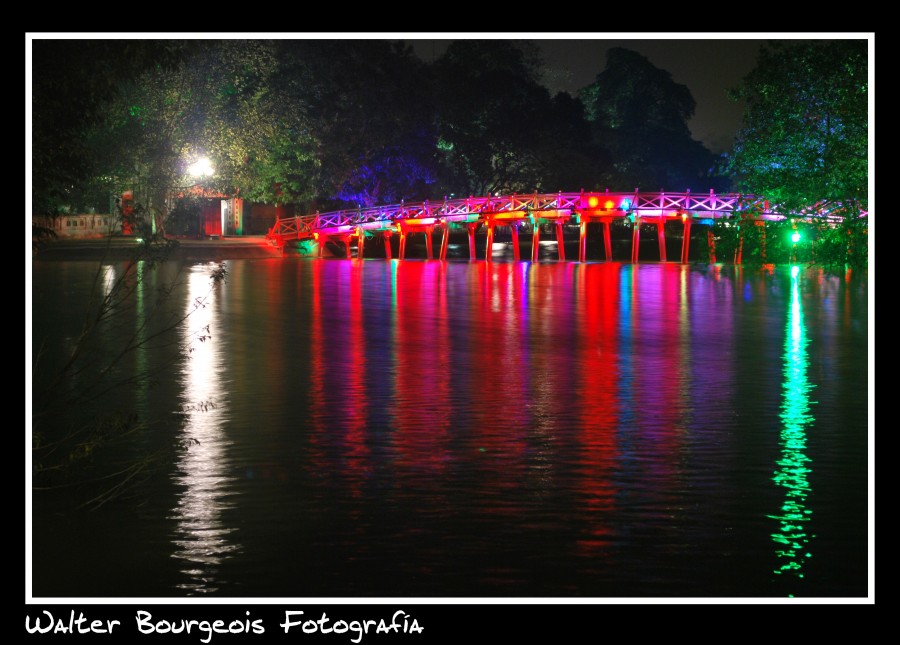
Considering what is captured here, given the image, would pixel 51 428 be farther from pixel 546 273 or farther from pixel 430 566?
pixel 546 273

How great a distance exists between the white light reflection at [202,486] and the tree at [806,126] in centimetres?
1543

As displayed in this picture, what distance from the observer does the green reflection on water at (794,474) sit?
9.73m

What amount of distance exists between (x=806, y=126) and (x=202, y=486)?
24.4 meters

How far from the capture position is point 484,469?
12.3m

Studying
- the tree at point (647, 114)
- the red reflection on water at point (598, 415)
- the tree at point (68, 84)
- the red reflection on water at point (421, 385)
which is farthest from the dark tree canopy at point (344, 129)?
the tree at point (68, 84)

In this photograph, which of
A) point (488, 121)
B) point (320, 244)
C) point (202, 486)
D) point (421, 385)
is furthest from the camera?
point (488, 121)

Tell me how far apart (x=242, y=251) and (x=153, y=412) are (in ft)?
135

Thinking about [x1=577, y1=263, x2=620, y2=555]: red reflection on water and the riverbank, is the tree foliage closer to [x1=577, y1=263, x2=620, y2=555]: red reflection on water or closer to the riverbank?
the riverbank

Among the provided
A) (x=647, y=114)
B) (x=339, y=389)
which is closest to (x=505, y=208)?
(x=647, y=114)

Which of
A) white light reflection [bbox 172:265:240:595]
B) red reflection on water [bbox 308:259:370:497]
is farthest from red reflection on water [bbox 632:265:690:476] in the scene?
white light reflection [bbox 172:265:240:595]

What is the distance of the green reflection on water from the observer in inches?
383

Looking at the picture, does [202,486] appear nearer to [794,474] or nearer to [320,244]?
[794,474]

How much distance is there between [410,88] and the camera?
65625 millimetres

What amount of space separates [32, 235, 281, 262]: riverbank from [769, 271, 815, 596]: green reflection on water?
93.5ft
